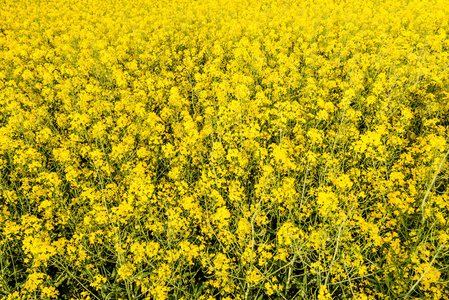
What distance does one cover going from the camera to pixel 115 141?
5379 mm

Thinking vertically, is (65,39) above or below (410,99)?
above

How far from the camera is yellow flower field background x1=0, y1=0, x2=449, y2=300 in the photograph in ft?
10.2

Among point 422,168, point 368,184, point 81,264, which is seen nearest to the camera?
point 81,264

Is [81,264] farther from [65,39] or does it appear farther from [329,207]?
[65,39]

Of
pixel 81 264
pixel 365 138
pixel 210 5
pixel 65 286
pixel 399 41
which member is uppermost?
pixel 210 5

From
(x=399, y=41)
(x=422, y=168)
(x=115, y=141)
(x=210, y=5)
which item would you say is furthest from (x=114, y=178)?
(x=210, y=5)

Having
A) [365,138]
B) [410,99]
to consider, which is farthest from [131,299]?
[410,99]

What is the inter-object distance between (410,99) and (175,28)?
871cm

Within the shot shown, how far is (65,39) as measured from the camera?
30.6 ft

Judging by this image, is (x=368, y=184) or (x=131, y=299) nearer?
(x=131, y=299)

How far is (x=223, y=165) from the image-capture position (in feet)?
13.8

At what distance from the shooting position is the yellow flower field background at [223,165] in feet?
10.2

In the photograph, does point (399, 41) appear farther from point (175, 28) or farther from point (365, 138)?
point (175, 28)

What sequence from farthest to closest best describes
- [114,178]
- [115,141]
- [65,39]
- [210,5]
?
[210,5], [65,39], [115,141], [114,178]
